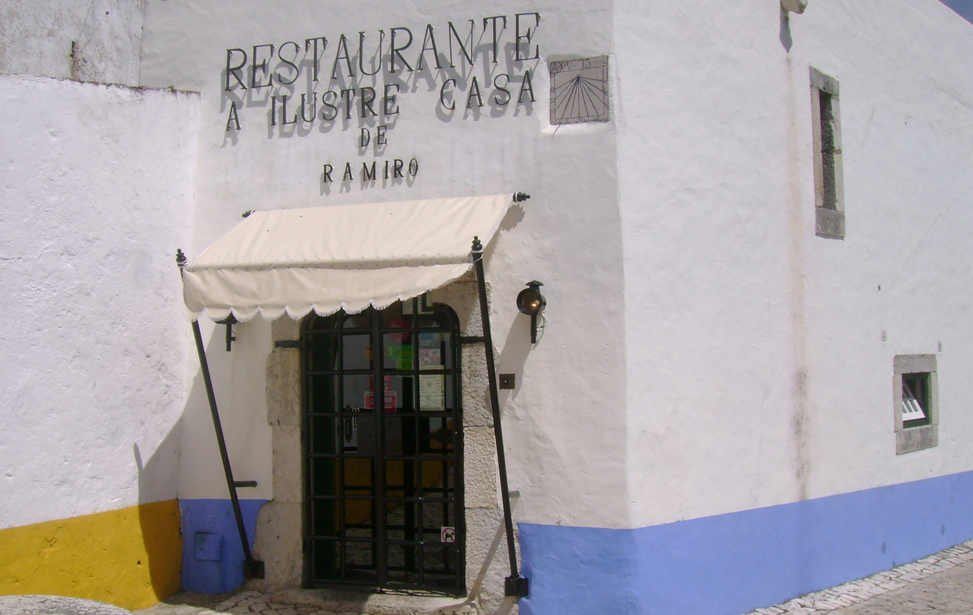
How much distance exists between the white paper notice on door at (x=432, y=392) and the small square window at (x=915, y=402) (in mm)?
4377

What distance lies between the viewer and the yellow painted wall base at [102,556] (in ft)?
17.3

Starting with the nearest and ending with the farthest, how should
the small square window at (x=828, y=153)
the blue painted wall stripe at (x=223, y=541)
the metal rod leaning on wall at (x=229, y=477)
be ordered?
the metal rod leaning on wall at (x=229, y=477)
the blue painted wall stripe at (x=223, y=541)
the small square window at (x=828, y=153)

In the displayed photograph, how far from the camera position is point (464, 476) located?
227 inches

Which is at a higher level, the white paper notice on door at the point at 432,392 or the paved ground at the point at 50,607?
the white paper notice on door at the point at 432,392

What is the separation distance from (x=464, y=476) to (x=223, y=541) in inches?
76.3

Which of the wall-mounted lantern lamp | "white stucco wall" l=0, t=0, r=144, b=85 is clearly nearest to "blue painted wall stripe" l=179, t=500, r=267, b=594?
the wall-mounted lantern lamp

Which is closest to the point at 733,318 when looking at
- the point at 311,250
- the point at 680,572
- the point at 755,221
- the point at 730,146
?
the point at 755,221

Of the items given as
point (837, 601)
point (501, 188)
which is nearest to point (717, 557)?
point (837, 601)

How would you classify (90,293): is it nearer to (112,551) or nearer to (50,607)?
(112,551)

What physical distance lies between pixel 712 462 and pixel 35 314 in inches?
184

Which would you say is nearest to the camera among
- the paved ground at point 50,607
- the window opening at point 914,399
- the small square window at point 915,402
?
the paved ground at point 50,607

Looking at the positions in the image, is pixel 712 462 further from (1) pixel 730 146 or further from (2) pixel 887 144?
(2) pixel 887 144

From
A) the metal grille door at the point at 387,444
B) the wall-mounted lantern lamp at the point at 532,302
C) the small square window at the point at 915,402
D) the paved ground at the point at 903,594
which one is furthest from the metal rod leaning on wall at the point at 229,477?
the small square window at the point at 915,402

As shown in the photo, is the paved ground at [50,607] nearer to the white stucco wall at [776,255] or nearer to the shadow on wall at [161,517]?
the shadow on wall at [161,517]
